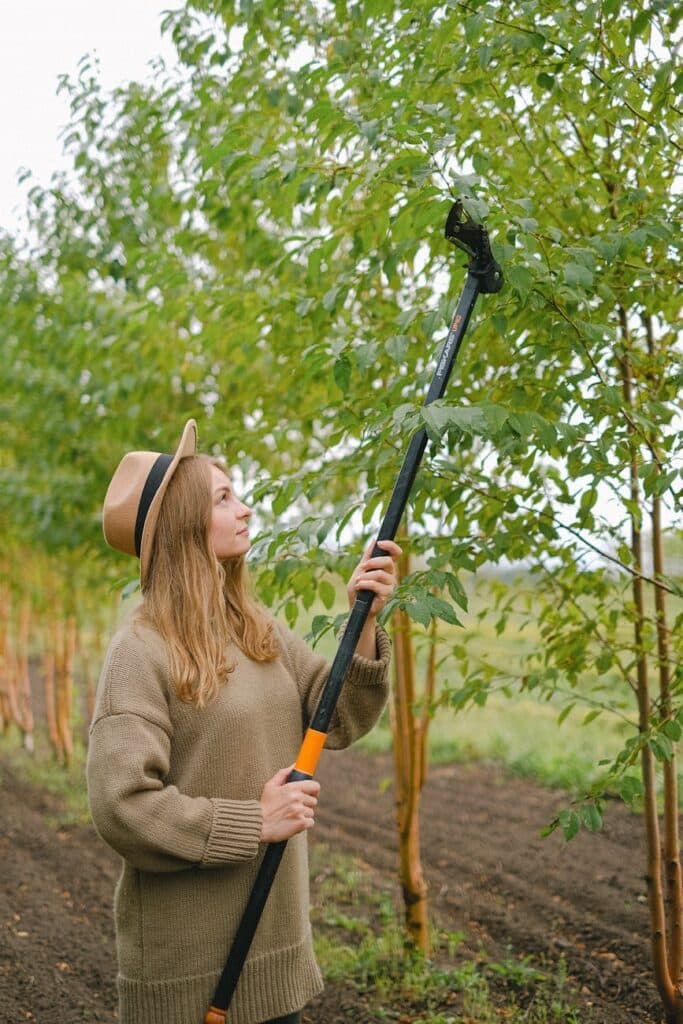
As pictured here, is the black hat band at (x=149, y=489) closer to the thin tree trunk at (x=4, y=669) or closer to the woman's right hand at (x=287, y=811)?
the woman's right hand at (x=287, y=811)

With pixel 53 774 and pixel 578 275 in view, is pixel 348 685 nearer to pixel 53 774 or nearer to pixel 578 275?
pixel 578 275

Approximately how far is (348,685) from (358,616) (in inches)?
10.1

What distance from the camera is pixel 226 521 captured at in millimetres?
2145

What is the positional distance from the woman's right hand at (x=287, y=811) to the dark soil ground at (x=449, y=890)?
1.99 m

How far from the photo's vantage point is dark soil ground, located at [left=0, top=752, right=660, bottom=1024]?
153 inches

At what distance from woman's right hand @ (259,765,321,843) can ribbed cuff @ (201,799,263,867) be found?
0.02 metres

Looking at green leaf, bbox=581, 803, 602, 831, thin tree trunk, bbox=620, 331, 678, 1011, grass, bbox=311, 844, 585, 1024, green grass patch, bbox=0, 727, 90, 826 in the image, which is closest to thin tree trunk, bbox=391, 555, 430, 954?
grass, bbox=311, 844, 585, 1024

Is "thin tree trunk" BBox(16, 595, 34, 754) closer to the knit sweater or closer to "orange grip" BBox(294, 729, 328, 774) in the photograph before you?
the knit sweater

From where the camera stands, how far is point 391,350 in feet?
7.38

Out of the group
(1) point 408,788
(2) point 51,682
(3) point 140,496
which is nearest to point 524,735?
(2) point 51,682

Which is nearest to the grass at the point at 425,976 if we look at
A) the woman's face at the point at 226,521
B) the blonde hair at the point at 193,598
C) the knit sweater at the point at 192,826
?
the knit sweater at the point at 192,826

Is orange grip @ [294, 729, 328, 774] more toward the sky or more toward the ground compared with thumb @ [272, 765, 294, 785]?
more toward the sky

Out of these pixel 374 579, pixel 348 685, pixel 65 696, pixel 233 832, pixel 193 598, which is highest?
pixel 374 579

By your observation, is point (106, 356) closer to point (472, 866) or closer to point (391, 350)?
point (391, 350)
